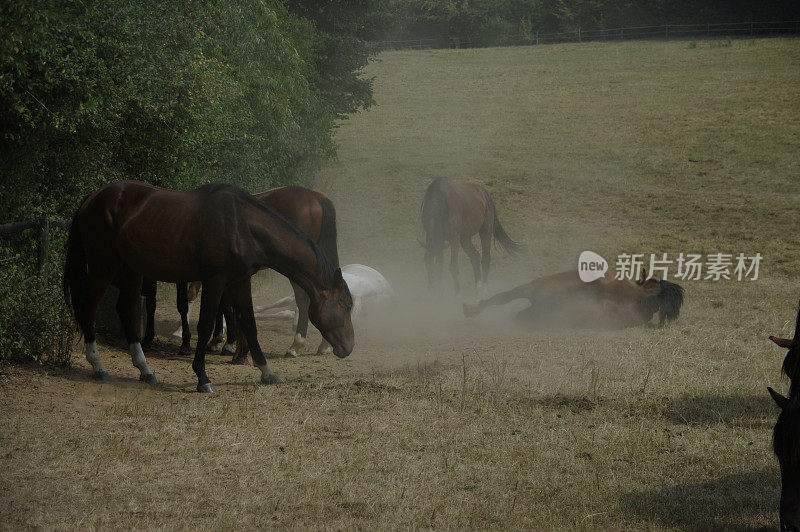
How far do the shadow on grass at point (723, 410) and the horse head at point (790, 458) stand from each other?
10.3 ft

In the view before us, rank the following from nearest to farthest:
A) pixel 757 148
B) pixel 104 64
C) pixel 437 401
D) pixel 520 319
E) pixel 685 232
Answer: pixel 437 401, pixel 104 64, pixel 520 319, pixel 685 232, pixel 757 148

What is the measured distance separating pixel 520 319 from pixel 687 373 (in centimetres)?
335

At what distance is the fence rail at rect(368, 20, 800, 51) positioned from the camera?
5088 cm

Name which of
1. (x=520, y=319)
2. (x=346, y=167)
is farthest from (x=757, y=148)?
(x=520, y=319)

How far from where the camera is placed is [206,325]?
758cm

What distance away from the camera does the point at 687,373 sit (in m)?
8.46

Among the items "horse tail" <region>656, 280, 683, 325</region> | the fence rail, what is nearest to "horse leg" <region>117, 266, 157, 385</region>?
"horse tail" <region>656, 280, 683, 325</region>

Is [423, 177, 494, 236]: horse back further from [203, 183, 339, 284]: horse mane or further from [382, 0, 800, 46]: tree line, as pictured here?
[382, 0, 800, 46]: tree line

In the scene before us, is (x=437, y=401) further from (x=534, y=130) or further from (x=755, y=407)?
(x=534, y=130)

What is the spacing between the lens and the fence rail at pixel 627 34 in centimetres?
5088

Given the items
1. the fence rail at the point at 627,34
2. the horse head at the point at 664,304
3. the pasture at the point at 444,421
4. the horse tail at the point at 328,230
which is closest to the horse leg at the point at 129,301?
the pasture at the point at 444,421

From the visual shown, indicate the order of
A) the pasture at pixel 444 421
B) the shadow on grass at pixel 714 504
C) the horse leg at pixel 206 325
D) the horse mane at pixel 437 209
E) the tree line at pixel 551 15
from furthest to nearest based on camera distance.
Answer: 1. the tree line at pixel 551 15
2. the horse mane at pixel 437 209
3. the horse leg at pixel 206 325
4. the pasture at pixel 444 421
5. the shadow on grass at pixel 714 504

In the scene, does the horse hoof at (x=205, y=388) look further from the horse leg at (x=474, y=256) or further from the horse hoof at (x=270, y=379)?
the horse leg at (x=474, y=256)

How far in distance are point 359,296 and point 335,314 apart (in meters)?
4.18
